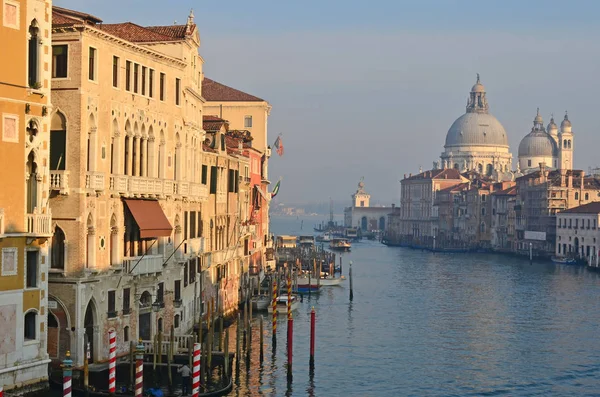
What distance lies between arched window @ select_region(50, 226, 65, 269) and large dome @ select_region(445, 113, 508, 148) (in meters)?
141

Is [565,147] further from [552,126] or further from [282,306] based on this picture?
[282,306]

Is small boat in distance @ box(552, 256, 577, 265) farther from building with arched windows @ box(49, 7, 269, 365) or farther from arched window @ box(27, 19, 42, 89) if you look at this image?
arched window @ box(27, 19, 42, 89)

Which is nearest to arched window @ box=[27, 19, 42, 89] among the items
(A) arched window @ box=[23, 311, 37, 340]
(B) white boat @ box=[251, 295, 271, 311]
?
(A) arched window @ box=[23, 311, 37, 340]

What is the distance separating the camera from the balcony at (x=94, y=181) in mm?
21547

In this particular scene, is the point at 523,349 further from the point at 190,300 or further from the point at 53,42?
the point at 53,42

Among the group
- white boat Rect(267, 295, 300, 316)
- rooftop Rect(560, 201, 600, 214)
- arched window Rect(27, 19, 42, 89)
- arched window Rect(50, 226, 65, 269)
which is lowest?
white boat Rect(267, 295, 300, 316)

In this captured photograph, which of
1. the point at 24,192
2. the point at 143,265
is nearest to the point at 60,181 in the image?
the point at 24,192

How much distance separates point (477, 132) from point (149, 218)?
454 feet

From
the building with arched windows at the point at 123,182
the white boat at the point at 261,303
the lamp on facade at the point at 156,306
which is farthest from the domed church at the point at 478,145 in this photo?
the lamp on facade at the point at 156,306

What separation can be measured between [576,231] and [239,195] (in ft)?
176

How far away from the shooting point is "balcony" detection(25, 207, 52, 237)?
19.3 metres

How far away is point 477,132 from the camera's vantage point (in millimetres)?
159000

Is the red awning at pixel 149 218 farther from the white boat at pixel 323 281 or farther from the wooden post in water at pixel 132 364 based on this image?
the white boat at pixel 323 281

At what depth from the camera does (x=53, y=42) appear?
21469 mm
